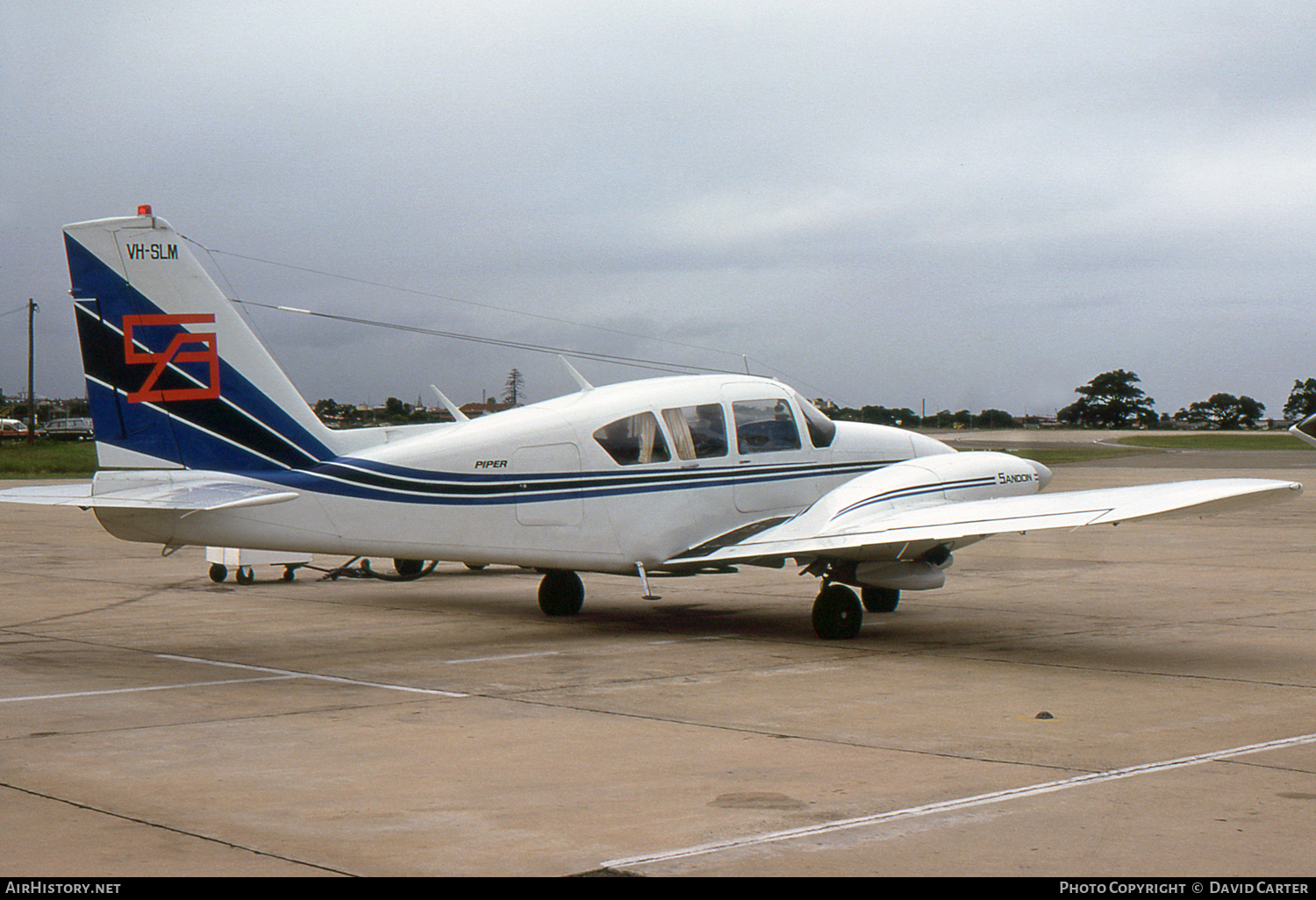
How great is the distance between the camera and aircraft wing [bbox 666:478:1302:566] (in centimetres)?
1130

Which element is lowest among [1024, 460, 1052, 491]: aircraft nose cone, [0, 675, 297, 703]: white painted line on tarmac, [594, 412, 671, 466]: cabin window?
[0, 675, 297, 703]: white painted line on tarmac

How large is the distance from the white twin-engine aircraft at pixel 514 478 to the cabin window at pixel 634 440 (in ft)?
0.07

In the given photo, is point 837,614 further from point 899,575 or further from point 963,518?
point 963,518

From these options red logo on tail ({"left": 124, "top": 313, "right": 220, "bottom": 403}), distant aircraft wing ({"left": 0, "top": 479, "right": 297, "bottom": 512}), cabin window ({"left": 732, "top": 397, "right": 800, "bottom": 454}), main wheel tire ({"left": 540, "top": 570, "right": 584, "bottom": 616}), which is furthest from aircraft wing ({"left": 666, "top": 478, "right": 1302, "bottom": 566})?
red logo on tail ({"left": 124, "top": 313, "right": 220, "bottom": 403})

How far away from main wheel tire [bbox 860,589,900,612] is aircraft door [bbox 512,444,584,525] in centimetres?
426

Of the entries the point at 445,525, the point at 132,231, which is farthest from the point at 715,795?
the point at 132,231

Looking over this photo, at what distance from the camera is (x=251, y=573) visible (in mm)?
19562

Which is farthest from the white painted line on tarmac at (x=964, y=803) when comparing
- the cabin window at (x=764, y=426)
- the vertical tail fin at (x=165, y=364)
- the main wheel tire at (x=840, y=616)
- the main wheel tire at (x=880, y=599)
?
the vertical tail fin at (x=165, y=364)

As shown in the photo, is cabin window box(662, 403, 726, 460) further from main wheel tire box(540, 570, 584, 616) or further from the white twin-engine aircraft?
main wheel tire box(540, 570, 584, 616)

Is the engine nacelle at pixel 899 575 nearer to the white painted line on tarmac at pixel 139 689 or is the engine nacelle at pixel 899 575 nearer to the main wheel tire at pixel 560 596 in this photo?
the main wheel tire at pixel 560 596

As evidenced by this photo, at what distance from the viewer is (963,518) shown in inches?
481

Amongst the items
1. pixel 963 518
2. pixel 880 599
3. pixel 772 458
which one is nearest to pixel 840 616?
pixel 963 518

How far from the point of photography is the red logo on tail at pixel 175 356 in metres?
12.0

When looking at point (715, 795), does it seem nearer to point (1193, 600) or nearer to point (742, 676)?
point (742, 676)
